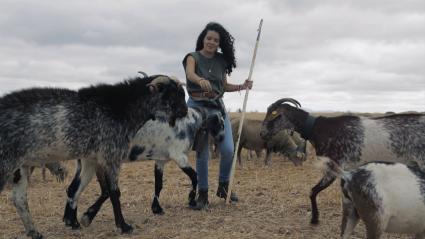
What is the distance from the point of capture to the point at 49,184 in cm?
1199

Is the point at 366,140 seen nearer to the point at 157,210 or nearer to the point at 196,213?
the point at 196,213

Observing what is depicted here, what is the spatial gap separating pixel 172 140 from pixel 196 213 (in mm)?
1222

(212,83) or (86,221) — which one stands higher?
(212,83)

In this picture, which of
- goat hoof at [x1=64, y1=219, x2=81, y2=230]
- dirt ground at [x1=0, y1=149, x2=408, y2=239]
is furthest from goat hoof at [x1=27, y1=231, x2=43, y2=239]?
goat hoof at [x1=64, y1=219, x2=81, y2=230]

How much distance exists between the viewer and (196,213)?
7.82 metres

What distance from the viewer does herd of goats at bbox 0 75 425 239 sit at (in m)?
5.20

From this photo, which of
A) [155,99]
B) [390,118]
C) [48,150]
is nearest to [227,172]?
[155,99]

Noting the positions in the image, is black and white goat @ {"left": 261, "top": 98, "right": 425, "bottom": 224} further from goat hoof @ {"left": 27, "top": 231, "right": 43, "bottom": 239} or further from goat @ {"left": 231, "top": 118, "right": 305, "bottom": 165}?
goat @ {"left": 231, "top": 118, "right": 305, "bottom": 165}

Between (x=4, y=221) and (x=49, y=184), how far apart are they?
14.9 feet

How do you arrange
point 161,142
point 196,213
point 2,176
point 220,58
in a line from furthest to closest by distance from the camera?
point 220,58 → point 161,142 → point 196,213 → point 2,176

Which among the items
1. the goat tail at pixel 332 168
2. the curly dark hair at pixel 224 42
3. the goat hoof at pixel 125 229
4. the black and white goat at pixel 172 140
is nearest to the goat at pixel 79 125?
the goat hoof at pixel 125 229

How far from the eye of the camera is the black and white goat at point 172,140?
810cm

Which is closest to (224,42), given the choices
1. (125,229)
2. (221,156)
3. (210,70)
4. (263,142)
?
(210,70)

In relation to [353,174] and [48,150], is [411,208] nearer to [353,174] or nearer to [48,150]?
[353,174]
